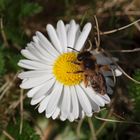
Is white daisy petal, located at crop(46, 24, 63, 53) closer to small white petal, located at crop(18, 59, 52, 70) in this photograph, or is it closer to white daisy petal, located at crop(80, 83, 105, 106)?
small white petal, located at crop(18, 59, 52, 70)

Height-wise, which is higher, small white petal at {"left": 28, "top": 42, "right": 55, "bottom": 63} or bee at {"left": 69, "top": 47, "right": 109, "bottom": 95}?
small white petal at {"left": 28, "top": 42, "right": 55, "bottom": 63}

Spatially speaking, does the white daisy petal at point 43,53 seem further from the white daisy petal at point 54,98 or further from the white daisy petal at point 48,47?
the white daisy petal at point 54,98

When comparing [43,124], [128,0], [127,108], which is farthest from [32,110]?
[128,0]

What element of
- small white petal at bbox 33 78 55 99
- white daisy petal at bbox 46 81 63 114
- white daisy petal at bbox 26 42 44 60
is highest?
white daisy petal at bbox 26 42 44 60

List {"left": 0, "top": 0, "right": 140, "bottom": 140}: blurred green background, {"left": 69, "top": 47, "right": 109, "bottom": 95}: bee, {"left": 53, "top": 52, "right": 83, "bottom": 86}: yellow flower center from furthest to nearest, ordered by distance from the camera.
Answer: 1. {"left": 0, "top": 0, "right": 140, "bottom": 140}: blurred green background
2. {"left": 53, "top": 52, "right": 83, "bottom": 86}: yellow flower center
3. {"left": 69, "top": 47, "right": 109, "bottom": 95}: bee

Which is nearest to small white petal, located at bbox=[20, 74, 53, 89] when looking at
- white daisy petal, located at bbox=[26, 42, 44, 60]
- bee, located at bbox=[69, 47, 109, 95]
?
white daisy petal, located at bbox=[26, 42, 44, 60]

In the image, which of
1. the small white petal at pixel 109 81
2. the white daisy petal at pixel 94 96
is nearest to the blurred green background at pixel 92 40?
the small white petal at pixel 109 81

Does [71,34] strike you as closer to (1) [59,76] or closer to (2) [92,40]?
(1) [59,76]
